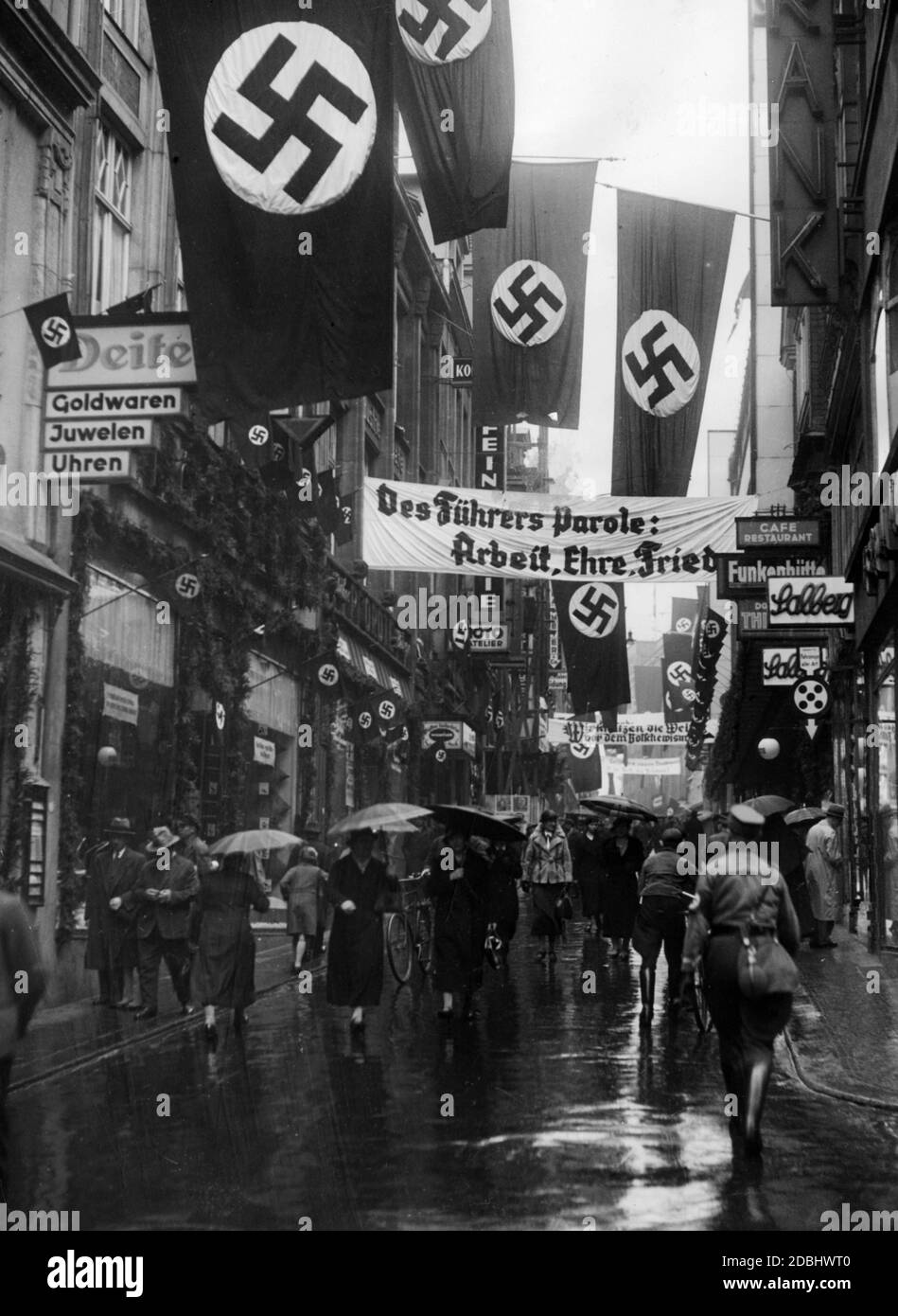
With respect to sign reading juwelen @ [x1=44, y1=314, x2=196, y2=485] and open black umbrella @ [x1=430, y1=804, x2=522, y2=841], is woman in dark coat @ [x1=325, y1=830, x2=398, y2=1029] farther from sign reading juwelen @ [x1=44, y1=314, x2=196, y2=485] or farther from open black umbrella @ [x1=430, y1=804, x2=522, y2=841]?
sign reading juwelen @ [x1=44, y1=314, x2=196, y2=485]

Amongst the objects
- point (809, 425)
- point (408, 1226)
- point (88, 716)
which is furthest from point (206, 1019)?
point (809, 425)

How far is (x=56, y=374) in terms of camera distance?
11.6 meters

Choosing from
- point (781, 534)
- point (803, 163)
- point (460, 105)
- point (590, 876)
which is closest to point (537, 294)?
point (460, 105)

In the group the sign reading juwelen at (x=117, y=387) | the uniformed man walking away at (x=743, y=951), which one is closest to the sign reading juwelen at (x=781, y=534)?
the sign reading juwelen at (x=117, y=387)

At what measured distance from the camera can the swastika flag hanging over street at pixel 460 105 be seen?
1238cm

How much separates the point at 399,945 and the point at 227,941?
4.15 m

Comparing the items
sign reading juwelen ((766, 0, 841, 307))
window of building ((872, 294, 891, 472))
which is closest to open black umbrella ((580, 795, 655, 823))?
window of building ((872, 294, 891, 472))

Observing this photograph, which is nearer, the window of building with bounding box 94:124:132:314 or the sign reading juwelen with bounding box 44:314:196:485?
the sign reading juwelen with bounding box 44:314:196:485

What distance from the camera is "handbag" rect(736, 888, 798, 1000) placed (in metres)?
8.16

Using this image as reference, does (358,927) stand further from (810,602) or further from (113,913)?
(810,602)

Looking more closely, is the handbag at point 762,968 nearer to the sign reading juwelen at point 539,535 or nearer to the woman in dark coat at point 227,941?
the woman in dark coat at point 227,941

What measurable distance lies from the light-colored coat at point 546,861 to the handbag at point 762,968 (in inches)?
471

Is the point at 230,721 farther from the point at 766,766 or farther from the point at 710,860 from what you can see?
the point at 766,766

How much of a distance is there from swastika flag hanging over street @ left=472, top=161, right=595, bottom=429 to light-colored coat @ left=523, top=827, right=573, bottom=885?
23.4 feet
